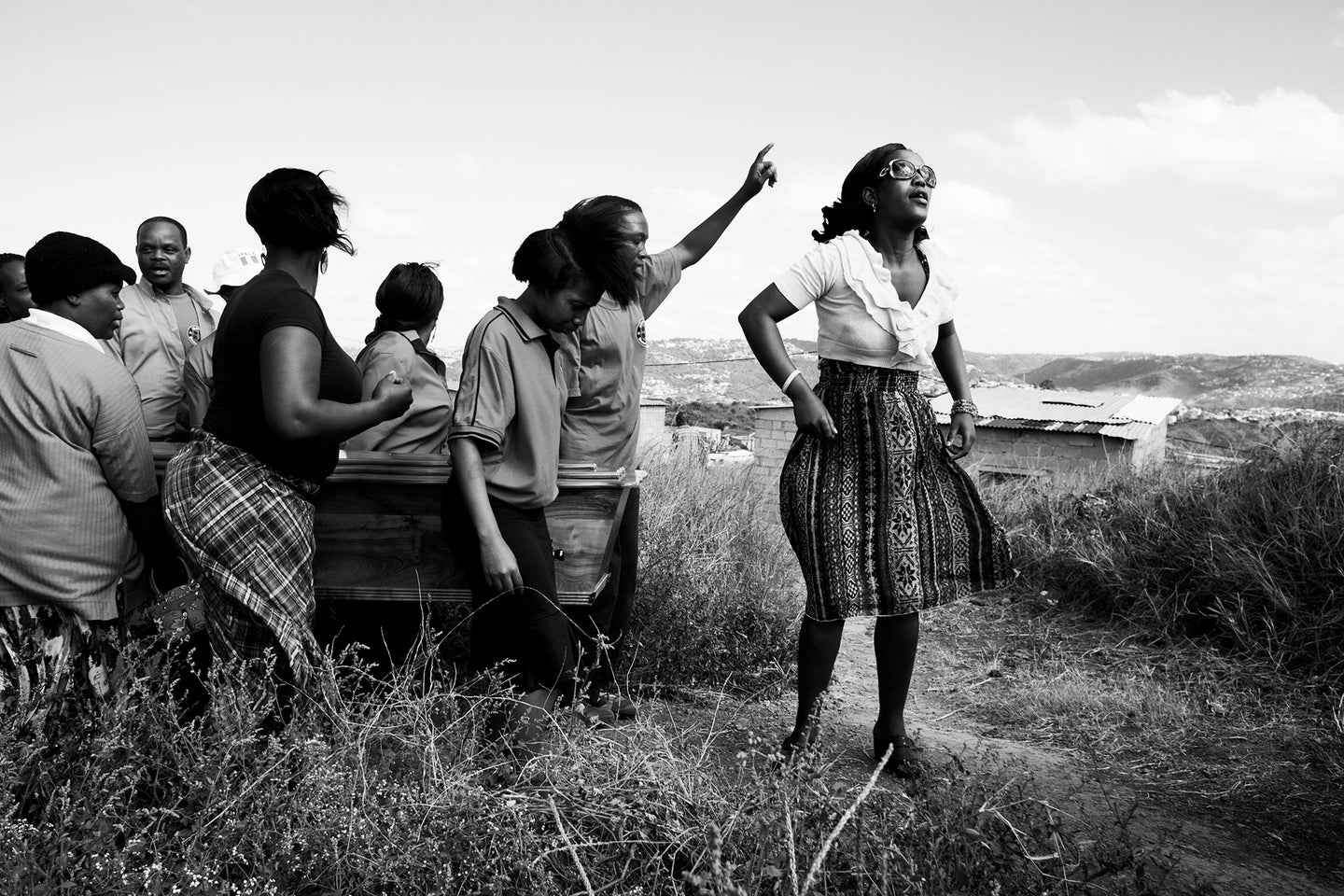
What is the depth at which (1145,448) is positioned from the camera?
11.8 m

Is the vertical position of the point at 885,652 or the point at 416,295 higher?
the point at 416,295

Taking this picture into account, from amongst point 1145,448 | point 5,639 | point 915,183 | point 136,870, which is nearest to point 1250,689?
point 915,183

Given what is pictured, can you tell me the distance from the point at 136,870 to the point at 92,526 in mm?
1018

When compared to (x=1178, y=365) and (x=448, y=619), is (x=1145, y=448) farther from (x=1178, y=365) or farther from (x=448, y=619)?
(x=1178, y=365)

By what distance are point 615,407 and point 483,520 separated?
110cm

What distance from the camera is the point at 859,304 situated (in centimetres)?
302

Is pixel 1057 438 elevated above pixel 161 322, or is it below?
below

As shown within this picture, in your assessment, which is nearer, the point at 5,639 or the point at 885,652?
the point at 5,639

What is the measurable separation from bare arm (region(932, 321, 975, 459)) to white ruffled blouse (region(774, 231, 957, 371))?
0.98ft

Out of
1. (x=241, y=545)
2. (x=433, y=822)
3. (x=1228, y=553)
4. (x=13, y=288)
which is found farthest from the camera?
(x=1228, y=553)

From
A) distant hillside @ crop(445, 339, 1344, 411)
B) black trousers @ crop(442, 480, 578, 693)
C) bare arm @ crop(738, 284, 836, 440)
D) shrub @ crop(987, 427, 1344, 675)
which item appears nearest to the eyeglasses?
bare arm @ crop(738, 284, 836, 440)

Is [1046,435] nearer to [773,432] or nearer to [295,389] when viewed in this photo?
[773,432]

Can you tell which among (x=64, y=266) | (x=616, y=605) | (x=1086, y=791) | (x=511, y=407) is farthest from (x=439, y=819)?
(x=1086, y=791)

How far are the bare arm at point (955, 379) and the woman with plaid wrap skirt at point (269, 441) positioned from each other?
1.82 m
